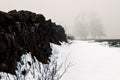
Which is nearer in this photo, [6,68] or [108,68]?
[6,68]

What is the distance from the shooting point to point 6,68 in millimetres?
9484

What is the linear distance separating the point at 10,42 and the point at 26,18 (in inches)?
209

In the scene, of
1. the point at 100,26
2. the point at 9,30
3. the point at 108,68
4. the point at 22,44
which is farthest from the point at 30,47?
the point at 100,26

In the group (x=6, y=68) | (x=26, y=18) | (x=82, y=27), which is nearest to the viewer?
(x=6, y=68)

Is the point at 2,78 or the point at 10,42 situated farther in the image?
the point at 10,42

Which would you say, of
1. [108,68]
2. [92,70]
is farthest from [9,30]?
[108,68]

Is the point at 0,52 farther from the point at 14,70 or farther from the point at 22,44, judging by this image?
the point at 22,44

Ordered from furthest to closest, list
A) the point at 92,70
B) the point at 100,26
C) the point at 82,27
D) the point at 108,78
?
the point at 82,27
the point at 100,26
the point at 92,70
the point at 108,78

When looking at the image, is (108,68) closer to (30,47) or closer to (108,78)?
(108,78)

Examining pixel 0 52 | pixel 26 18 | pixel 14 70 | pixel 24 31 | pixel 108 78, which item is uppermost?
pixel 26 18

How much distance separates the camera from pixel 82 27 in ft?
406

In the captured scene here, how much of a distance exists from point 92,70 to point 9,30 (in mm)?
5268

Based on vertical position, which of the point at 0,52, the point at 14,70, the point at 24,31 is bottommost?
the point at 14,70

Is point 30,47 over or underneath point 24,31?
underneath
